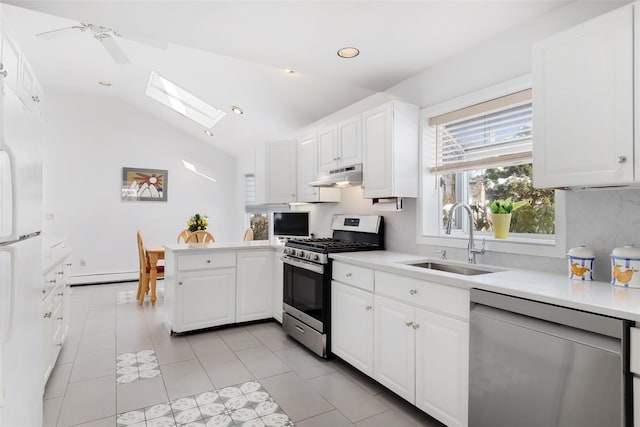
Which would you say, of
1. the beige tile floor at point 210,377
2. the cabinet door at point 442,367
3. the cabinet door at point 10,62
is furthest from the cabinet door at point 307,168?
the cabinet door at point 10,62

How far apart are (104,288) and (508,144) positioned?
240 inches

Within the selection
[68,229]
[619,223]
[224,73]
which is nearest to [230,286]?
[224,73]

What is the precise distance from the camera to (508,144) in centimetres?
241

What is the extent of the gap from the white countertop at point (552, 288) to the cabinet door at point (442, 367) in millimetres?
227

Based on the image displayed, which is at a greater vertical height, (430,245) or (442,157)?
(442,157)

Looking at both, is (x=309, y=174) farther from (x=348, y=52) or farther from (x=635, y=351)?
(x=635, y=351)

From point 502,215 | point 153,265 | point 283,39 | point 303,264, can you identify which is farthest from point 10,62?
point 153,265

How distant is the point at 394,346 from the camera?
2268 mm

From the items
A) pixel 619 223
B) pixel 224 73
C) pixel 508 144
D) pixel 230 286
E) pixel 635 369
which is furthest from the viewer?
pixel 224 73

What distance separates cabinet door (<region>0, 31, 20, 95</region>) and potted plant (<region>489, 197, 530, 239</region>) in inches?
102

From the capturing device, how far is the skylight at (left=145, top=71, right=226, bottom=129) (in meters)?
5.58

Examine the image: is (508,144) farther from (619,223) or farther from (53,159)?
(53,159)

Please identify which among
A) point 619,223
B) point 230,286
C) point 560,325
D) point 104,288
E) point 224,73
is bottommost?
point 104,288

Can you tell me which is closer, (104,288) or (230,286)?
(230,286)
